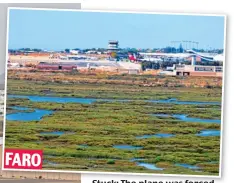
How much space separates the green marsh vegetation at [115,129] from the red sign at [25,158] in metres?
0.05

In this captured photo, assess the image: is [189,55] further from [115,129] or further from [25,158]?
[25,158]

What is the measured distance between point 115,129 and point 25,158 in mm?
834

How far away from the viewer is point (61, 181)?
902 centimetres

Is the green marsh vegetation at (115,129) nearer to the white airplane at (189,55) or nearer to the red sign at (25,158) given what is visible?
the red sign at (25,158)

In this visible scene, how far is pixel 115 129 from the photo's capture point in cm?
901

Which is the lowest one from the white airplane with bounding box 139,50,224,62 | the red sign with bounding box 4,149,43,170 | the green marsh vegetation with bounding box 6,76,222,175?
the red sign with bounding box 4,149,43,170

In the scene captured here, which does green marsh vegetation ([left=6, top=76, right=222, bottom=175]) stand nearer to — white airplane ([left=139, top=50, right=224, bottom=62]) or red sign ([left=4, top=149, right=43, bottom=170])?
red sign ([left=4, top=149, right=43, bottom=170])

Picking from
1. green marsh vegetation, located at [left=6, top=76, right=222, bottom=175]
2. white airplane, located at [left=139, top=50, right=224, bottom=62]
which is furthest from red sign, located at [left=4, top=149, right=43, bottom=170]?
white airplane, located at [left=139, top=50, right=224, bottom=62]

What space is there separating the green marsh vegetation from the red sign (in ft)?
0.18

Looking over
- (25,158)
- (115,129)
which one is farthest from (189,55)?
(25,158)

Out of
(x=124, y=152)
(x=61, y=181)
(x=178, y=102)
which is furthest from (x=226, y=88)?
(x=61, y=181)

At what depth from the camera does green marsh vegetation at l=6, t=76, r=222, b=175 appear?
8.98 metres

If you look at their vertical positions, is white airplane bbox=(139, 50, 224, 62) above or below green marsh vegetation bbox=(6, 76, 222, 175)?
above

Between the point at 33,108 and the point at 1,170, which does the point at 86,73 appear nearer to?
the point at 33,108
